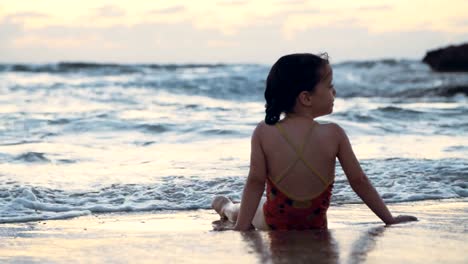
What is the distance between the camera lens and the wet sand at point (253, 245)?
10.3 feet

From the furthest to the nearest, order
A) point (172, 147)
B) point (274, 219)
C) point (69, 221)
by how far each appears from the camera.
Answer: point (172, 147), point (69, 221), point (274, 219)

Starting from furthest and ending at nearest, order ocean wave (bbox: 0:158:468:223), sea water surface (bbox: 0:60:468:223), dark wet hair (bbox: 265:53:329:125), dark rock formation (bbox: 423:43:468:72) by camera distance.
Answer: dark rock formation (bbox: 423:43:468:72) < sea water surface (bbox: 0:60:468:223) < ocean wave (bbox: 0:158:468:223) < dark wet hair (bbox: 265:53:329:125)

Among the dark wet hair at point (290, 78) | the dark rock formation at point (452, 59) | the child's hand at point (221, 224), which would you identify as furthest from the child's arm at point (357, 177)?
the dark rock formation at point (452, 59)

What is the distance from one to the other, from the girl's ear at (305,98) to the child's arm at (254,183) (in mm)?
230

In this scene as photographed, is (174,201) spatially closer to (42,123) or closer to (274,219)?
(274,219)

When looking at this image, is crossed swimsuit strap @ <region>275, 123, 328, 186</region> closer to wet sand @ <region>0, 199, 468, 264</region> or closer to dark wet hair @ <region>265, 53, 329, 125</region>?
dark wet hair @ <region>265, 53, 329, 125</region>

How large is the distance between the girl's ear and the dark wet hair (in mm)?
17

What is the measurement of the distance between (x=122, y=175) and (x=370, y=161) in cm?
223

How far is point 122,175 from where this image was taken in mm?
6941

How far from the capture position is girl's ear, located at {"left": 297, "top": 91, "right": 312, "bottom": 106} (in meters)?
3.87

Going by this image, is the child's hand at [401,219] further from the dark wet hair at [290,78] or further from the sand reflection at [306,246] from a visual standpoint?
the dark wet hair at [290,78]

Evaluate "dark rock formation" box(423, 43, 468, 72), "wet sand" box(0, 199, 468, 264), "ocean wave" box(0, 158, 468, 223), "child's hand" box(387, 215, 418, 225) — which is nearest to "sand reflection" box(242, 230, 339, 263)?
"wet sand" box(0, 199, 468, 264)

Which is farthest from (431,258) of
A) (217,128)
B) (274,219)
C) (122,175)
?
(217,128)

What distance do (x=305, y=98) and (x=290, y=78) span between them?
14cm
